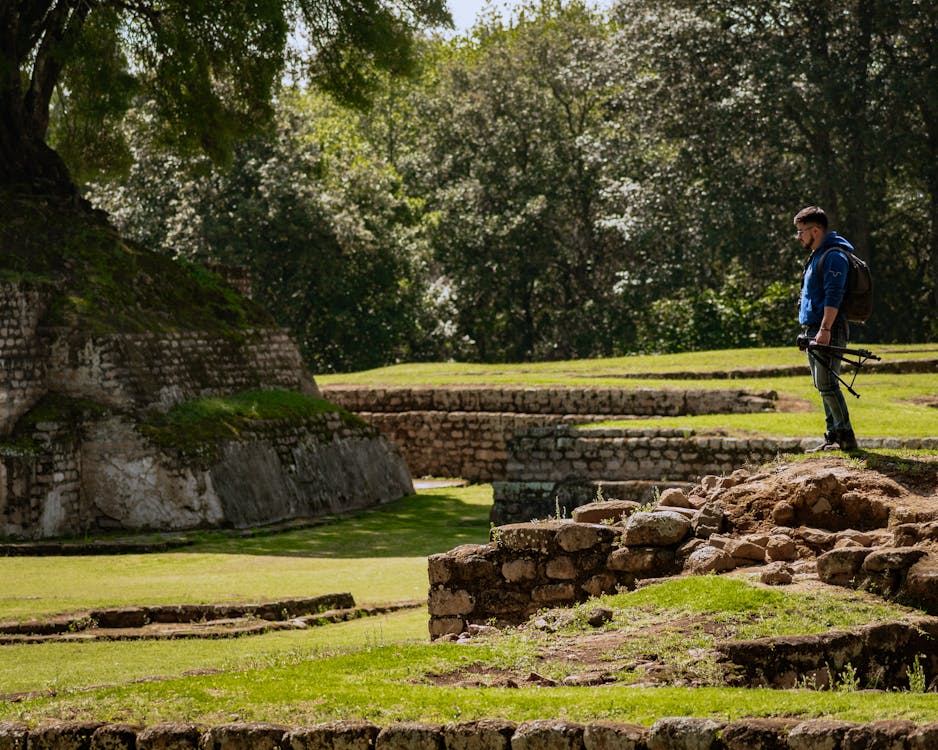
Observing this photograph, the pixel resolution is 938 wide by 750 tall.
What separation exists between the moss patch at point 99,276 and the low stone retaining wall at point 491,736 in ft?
42.8

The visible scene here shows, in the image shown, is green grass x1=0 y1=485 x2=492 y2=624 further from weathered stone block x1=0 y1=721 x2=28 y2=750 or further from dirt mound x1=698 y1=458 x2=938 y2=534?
weathered stone block x1=0 y1=721 x2=28 y2=750

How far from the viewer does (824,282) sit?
10.3 m

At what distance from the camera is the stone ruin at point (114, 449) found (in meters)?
17.8

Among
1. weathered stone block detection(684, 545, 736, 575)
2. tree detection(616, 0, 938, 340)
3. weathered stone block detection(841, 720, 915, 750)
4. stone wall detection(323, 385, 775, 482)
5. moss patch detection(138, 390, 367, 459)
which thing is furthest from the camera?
tree detection(616, 0, 938, 340)

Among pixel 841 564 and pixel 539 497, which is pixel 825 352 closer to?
pixel 841 564

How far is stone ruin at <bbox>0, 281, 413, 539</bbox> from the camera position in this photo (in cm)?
1783

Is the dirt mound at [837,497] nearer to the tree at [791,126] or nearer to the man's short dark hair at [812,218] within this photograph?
the man's short dark hair at [812,218]

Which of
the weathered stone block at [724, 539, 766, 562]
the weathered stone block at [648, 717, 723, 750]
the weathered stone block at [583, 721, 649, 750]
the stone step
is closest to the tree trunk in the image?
the stone step

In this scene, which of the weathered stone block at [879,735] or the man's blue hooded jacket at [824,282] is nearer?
the weathered stone block at [879,735]

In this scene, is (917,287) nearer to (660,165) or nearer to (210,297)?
(660,165)

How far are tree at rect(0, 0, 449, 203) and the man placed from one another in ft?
43.1

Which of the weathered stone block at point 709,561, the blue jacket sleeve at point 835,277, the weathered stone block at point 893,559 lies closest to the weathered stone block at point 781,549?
the weathered stone block at point 709,561

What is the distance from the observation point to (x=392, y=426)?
25.0 metres

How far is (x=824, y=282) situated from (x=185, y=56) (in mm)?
14685
